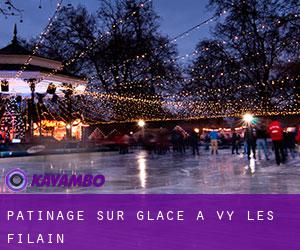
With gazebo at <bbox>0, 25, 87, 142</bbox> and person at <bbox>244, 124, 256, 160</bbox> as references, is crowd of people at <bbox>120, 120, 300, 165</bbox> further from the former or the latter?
gazebo at <bbox>0, 25, 87, 142</bbox>

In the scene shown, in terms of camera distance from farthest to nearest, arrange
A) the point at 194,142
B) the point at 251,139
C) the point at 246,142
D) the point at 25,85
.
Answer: the point at 25,85
the point at 194,142
the point at 246,142
the point at 251,139

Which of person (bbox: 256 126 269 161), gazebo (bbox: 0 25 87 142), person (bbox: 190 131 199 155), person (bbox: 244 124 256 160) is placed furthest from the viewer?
gazebo (bbox: 0 25 87 142)

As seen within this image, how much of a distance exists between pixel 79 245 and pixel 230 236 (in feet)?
5.67

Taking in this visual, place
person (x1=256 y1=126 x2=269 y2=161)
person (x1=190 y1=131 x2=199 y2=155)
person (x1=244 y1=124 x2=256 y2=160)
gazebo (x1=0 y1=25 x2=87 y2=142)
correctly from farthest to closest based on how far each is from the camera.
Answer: gazebo (x1=0 y1=25 x2=87 y2=142) → person (x1=190 y1=131 x2=199 y2=155) → person (x1=244 y1=124 x2=256 y2=160) → person (x1=256 y1=126 x2=269 y2=161)

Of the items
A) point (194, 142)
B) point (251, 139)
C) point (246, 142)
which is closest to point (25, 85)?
point (194, 142)

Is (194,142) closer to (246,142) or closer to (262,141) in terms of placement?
(246,142)

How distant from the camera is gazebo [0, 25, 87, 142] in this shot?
28.5 metres

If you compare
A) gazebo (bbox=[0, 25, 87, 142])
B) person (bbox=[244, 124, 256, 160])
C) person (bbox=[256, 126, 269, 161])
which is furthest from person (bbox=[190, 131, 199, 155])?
gazebo (bbox=[0, 25, 87, 142])

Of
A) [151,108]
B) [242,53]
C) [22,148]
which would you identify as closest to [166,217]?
[22,148]

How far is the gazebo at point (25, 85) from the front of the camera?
28453 mm

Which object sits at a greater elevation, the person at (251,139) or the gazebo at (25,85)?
the gazebo at (25,85)

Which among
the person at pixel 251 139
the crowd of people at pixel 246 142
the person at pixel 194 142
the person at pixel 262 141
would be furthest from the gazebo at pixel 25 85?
the person at pixel 262 141

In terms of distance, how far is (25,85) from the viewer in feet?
104

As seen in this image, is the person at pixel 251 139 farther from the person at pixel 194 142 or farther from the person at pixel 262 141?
the person at pixel 194 142
